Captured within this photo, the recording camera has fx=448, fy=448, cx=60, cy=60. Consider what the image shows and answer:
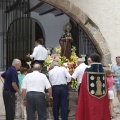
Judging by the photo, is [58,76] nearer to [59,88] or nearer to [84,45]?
[59,88]

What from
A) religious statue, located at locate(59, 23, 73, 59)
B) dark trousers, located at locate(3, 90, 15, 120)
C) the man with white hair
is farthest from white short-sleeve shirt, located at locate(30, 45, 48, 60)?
dark trousers, located at locate(3, 90, 15, 120)

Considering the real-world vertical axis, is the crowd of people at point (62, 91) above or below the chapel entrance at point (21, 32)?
below

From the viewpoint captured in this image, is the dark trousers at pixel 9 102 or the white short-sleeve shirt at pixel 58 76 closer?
the dark trousers at pixel 9 102

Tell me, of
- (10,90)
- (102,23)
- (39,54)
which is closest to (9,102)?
(10,90)

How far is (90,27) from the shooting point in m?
11.7

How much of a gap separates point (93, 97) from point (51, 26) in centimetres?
931

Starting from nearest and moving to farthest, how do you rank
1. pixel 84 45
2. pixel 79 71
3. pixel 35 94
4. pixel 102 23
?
pixel 35 94
pixel 79 71
pixel 102 23
pixel 84 45

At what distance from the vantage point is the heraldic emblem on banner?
7.57 m

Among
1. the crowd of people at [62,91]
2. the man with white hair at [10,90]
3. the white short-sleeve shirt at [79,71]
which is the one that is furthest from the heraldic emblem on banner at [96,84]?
the white short-sleeve shirt at [79,71]

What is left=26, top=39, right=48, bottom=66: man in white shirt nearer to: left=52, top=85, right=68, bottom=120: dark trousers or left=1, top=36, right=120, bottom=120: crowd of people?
left=1, top=36, right=120, bottom=120: crowd of people

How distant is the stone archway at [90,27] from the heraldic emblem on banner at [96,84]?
409cm

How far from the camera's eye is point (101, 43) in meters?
11.7

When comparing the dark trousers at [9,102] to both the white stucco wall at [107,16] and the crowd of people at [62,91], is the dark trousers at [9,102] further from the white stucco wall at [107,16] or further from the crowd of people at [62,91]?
the white stucco wall at [107,16]

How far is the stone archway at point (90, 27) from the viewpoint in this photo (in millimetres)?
11609
